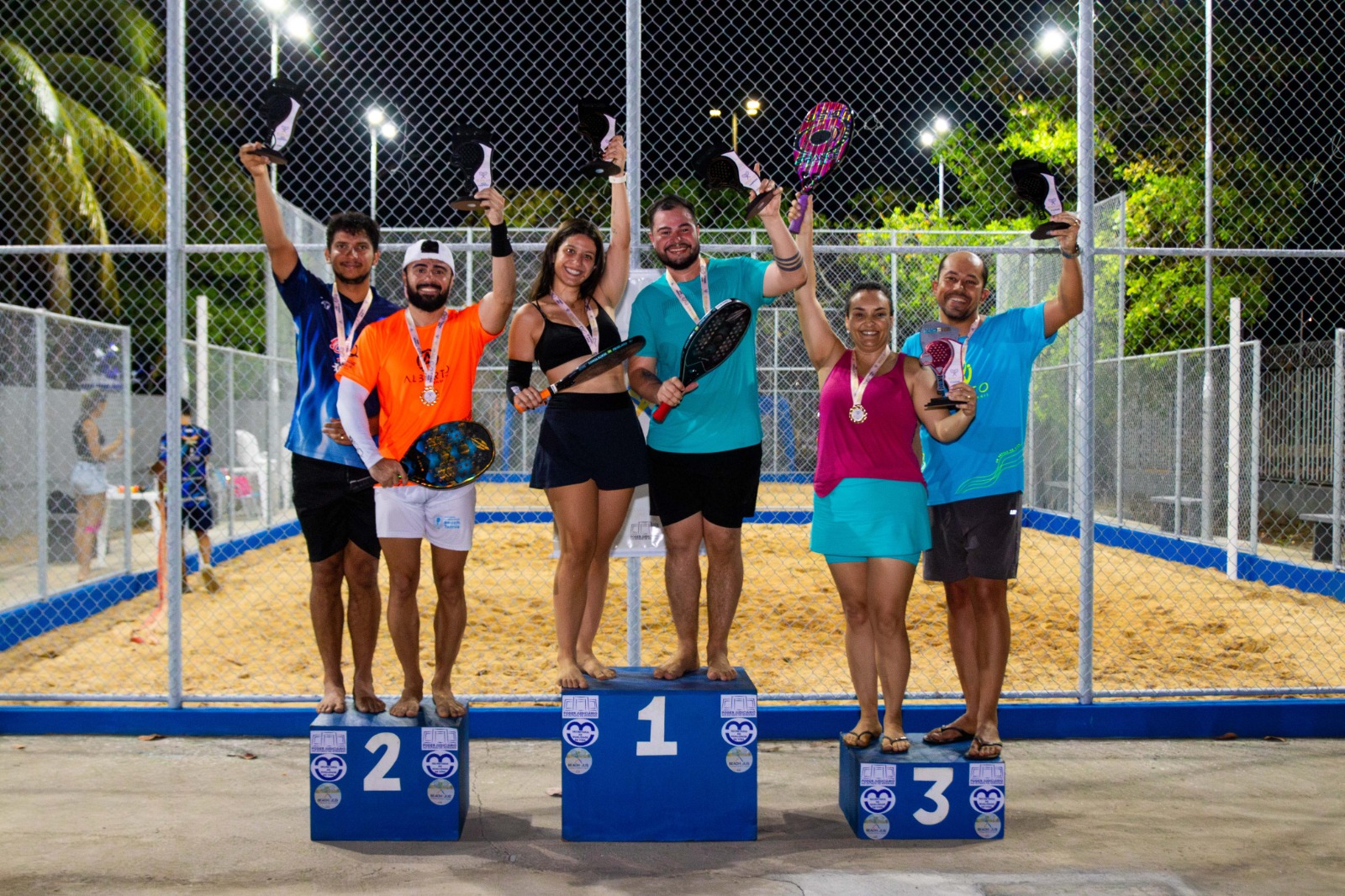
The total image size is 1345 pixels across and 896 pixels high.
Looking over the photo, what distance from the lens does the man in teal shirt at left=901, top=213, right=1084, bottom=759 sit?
15.3 feet

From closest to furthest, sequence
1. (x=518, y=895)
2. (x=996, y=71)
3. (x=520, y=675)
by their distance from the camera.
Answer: (x=518, y=895) < (x=520, y=675) < (x=996, y=71)

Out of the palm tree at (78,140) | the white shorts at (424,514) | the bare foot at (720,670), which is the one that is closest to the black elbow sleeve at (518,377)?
the white shorts at (424,514)

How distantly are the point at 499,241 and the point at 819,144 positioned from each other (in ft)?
4.60

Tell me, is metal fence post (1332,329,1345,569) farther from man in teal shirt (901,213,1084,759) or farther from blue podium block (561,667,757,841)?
blue podium block (561,667,757,841)

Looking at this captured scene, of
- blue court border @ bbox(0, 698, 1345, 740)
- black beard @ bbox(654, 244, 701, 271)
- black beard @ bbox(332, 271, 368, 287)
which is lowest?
blue court border @ bbox(0, 698, 1345, 740)

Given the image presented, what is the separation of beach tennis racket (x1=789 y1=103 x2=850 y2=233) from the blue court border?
2.78 metres

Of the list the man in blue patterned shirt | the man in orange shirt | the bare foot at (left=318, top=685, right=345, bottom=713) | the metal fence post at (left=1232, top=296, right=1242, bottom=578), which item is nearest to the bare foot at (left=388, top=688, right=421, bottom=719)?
the man in orange shirt

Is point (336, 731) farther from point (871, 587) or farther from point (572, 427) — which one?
point (871, 587)

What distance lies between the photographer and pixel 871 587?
4520mm

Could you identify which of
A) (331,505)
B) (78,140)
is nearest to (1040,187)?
(331,505)

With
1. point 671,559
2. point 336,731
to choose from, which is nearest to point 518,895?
point 336,731

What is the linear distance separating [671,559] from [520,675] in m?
2.65

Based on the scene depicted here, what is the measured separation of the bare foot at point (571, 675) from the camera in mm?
4449

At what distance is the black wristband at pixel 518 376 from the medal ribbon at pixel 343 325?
0.75 meters
